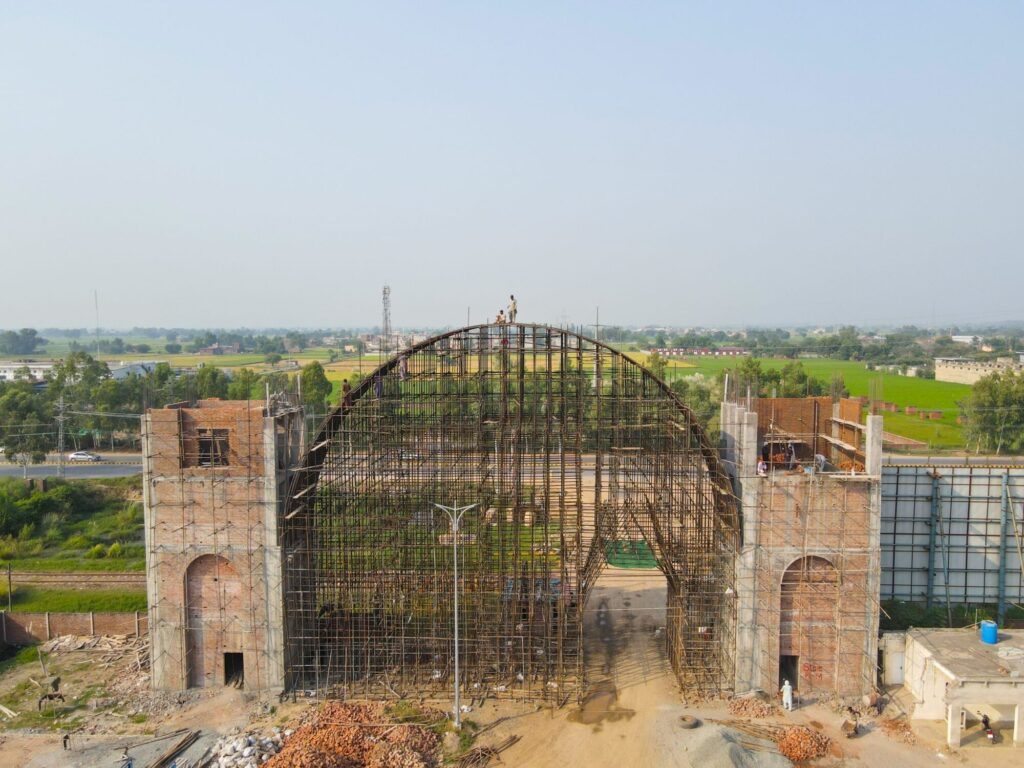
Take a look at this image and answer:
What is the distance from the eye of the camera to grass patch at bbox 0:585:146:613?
27.1 meters

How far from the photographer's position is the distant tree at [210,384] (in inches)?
2505

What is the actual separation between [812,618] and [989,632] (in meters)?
4.79

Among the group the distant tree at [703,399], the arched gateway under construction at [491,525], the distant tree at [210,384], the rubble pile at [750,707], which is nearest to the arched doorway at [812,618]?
the rubble pile at [750,707]

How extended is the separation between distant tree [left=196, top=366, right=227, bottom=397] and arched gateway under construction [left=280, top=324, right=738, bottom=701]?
151ft

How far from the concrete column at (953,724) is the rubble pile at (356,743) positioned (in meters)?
13.5

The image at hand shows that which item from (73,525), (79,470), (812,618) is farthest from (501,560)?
(79,470)

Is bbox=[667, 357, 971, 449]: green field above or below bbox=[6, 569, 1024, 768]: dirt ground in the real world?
above

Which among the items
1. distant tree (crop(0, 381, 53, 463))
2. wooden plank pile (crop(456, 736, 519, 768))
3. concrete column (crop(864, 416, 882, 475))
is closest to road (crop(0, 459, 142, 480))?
distant tree (crop(0, 381, 53, 463))

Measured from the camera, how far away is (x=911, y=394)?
8175 centimetres

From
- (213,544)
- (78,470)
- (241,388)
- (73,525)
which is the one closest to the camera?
(213,544)

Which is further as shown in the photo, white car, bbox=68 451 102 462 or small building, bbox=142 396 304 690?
white car, bbox=68 451 102 462

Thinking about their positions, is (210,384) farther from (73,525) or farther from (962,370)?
(962,370)

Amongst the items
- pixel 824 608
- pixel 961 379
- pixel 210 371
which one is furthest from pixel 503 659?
pixel 961 379

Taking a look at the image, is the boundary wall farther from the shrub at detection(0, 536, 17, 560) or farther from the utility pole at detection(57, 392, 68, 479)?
the utility pole at detection(57, 392, 68, 479)
